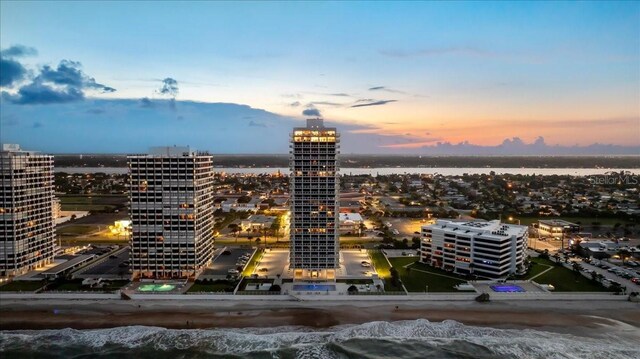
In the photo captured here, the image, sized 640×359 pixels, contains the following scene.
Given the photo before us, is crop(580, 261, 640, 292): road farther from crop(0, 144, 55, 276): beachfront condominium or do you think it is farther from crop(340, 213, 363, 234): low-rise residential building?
crop(0, 144, 55, 276): beachfront condominium

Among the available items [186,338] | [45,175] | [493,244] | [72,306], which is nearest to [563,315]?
[493,244]

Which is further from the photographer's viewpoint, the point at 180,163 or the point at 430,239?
the point at 430,239

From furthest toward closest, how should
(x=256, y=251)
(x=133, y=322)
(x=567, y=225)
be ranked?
1. (x=567, y=225)
2. (x=256, y=251)
3. (x=133, y=322)

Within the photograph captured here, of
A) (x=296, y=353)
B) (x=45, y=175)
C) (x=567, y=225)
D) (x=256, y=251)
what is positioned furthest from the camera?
(x=567, y=225)

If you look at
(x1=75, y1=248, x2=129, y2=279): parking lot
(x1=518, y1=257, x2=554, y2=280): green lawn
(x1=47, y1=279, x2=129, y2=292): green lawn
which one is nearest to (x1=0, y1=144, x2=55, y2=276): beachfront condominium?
(x1=75, y1=248, x2=129, y2=279): parking lot

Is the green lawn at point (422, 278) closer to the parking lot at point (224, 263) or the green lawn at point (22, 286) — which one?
the parking lot at point (224, 263)

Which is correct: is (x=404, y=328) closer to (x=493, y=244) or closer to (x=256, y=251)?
(x=493, y=244)

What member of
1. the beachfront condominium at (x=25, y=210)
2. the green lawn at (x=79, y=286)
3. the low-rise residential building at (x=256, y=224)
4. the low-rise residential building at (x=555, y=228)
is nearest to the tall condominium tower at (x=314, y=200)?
the green lawn at (x=79, y=286)
